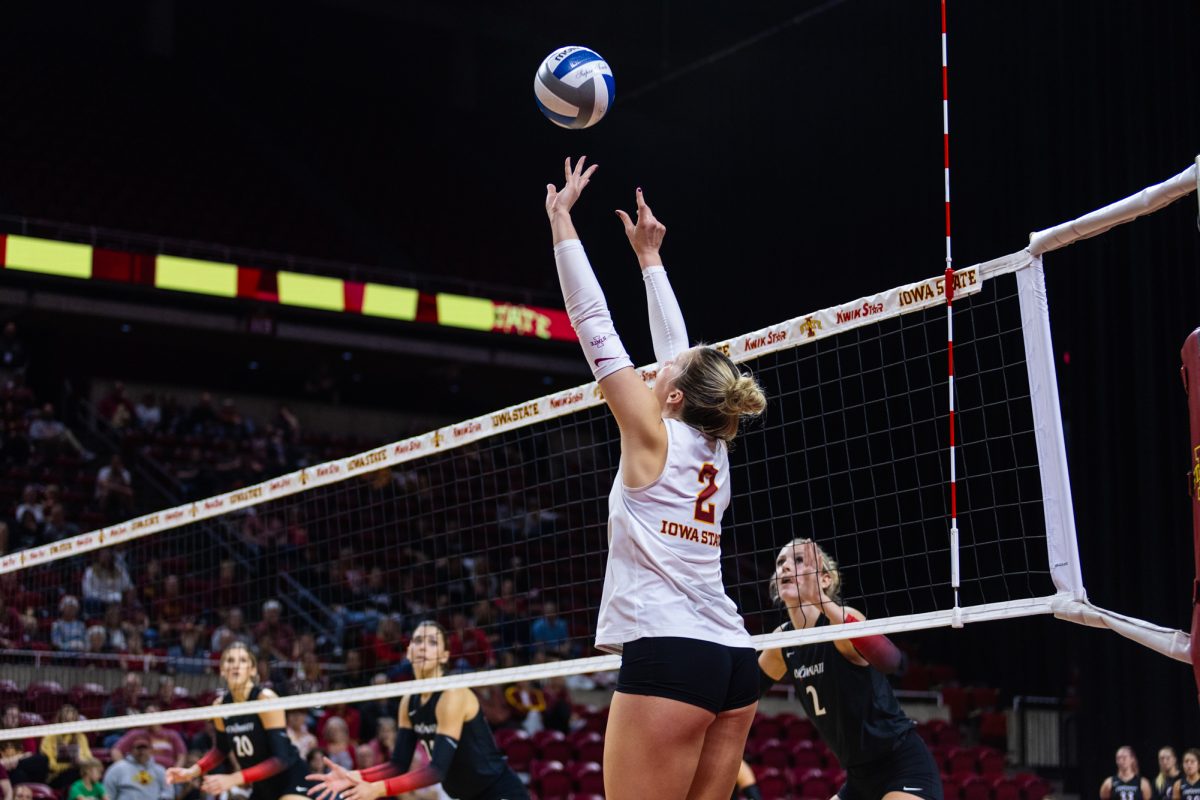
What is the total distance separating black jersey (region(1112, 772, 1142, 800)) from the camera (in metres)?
12.6

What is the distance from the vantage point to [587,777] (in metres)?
13.3

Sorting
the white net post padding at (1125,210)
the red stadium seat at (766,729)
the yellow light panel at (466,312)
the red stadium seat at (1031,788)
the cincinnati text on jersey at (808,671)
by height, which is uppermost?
the yellow light panel at (466,312)

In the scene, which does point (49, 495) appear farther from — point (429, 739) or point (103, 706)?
point (429, 739)

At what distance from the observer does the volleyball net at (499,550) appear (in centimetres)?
761

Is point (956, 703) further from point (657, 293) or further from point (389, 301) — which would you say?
point (657, 293)

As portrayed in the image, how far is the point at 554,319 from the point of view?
24.8 meters

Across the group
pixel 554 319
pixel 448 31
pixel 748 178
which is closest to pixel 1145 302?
pixel 748 178

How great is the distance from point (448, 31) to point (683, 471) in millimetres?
25321

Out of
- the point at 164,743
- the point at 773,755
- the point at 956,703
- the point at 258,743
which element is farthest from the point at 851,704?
the point at 956,703

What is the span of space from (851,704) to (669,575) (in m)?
2.57

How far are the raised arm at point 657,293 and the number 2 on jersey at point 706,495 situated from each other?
0.61 m

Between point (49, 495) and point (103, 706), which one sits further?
point (49, 495)

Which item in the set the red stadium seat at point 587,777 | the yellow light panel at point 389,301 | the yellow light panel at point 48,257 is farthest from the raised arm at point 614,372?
the yellow light panel at point 389,301

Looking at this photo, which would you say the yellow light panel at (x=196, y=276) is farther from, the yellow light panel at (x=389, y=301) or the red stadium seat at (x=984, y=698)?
the red stadium seat at (x=984, y=698)
